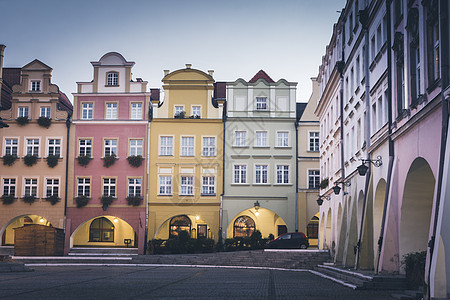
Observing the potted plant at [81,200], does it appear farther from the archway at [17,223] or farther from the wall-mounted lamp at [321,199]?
the wall-mounted lamp at [321,199]

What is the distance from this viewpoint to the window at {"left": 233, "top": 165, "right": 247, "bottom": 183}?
159 feet

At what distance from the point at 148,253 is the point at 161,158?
23.7ft

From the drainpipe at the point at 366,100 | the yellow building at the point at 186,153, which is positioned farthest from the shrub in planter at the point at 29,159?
the drainpipe at the point at 366,100

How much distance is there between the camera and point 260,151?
160ft

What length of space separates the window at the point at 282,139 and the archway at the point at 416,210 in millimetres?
30040

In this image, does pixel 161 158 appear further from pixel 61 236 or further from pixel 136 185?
pixel 61 236

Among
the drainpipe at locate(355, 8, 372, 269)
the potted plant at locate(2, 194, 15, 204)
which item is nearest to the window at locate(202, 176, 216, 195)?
the potted plant at locate(2, 194, 15, 204)

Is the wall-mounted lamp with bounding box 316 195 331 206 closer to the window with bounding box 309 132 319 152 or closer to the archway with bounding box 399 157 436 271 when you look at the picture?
the window with bounding box 309 132 319 152

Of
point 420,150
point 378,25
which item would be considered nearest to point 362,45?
point 378,25

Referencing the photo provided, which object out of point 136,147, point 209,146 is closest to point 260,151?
point 209,146

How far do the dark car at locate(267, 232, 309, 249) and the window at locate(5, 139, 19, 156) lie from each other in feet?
68.7

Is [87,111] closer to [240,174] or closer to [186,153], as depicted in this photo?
[186,153]

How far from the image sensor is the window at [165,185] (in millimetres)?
48000

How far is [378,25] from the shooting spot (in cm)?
2383
